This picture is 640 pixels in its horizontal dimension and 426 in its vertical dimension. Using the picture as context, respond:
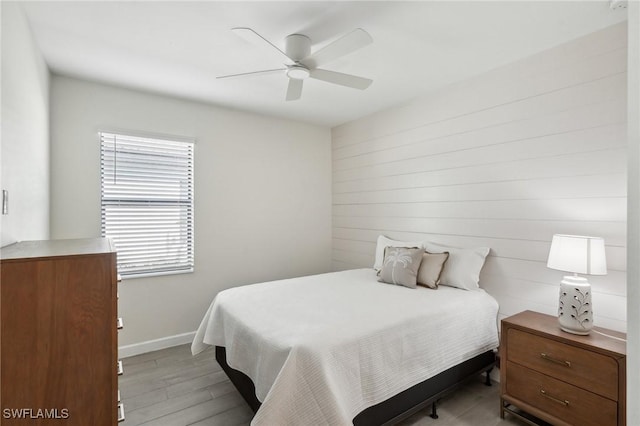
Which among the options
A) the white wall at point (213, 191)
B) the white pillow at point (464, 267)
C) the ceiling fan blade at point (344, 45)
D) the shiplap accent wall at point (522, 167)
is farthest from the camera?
the white wall at point (213, 191)

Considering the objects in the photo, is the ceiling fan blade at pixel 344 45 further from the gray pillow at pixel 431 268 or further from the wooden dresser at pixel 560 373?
the wooden dresser at pixel 560 373

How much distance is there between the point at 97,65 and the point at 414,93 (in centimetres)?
295

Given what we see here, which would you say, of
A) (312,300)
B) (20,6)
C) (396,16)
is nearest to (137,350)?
(312,300)

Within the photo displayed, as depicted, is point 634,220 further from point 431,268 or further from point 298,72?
point 431,268

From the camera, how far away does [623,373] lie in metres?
1.63

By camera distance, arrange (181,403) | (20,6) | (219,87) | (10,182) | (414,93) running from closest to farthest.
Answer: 1. (10,182)
2. (20,6)
3. (181,403)
4. (219,87)
5. (414,93)

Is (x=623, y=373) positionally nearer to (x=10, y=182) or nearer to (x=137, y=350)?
(x=10, y=182)

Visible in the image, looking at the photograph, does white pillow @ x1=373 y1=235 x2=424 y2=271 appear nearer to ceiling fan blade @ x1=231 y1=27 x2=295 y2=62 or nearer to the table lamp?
the table lamp

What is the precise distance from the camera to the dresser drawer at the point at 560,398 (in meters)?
1.69

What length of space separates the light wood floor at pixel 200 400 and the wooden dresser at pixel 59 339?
3.49 feet

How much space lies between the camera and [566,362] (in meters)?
1.84

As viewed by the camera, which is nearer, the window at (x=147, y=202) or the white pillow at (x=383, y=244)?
the window at (x=147, y=202)

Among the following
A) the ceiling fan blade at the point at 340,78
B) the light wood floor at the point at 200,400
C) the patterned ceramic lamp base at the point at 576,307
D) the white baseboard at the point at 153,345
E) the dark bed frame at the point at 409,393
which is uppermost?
the ceiling fan blade at the point at 340,78

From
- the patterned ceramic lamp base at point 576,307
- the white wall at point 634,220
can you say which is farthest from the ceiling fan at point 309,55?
the patterned ceramic lamp base at point 576,307
